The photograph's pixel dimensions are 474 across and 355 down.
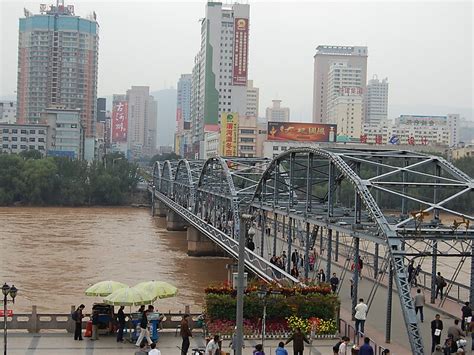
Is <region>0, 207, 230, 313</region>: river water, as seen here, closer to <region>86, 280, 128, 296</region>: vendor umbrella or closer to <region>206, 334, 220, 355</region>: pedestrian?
<region>86, 280, 128, 296</region>: vendor umbrella

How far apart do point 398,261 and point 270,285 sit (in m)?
4.26

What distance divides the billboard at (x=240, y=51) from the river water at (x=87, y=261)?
99.4 metres

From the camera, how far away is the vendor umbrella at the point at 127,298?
69.2 feet

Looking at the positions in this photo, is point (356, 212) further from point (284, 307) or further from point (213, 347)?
point (213, 347)

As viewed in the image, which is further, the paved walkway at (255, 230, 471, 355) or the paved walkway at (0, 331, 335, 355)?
the paved walkway at (255, 230, 471, 355)

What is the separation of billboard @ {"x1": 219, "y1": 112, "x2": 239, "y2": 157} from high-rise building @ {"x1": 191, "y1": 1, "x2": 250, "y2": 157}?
48986 mm

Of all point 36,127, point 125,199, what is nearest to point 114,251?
point 125,199

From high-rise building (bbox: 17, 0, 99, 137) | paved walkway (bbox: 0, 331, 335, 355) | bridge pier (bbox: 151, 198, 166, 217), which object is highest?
high-rise building (bbox: 17, 0, 99, 137)

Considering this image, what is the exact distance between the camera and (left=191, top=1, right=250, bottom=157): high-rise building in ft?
589

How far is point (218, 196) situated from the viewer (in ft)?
181

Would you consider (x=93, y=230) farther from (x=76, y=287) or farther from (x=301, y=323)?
(x=301, y=323)

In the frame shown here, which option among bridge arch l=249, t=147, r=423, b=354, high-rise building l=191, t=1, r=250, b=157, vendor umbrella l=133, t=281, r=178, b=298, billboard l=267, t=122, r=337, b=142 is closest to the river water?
bridge arch l=249, t=147, r=423, b=354

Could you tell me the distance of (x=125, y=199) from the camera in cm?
11750

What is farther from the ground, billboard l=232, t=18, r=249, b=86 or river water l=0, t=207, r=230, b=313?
billboard l=232, t=18, r=249, b=86
